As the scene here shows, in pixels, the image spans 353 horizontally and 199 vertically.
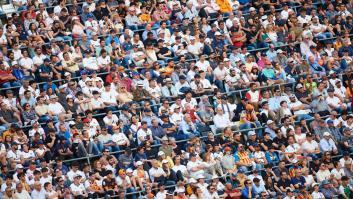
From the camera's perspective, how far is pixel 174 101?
36219 millimetres

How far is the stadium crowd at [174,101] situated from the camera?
33.7 metres

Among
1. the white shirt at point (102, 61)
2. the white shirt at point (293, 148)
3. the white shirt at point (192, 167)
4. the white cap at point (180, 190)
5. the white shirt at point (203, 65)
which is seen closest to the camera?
the white cap at point (180, 190)

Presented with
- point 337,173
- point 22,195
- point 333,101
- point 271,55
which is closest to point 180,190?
point 22,195

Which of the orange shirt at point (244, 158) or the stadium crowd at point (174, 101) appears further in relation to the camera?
the orange shirt at point (244, 158)

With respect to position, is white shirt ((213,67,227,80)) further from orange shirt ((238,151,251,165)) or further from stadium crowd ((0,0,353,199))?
orange shirt ((238,151,251,165))

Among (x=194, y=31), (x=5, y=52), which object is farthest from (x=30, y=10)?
(x=194, y=31)

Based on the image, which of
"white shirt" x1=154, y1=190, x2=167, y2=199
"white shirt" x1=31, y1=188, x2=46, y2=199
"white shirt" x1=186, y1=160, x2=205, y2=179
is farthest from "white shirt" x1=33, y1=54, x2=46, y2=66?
"white shirt" x1=154, y1=190, x2=167, y2=199

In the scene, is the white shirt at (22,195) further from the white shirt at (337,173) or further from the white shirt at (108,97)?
the white shirt at (337,173)

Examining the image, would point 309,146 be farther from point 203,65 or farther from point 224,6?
point 224,6

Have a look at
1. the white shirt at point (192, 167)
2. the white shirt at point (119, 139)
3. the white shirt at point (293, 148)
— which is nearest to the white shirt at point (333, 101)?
the white shirt at point (293, 148)

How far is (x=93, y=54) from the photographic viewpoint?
1444 inches

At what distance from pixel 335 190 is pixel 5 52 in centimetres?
1081

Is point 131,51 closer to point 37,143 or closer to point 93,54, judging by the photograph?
point 93,54

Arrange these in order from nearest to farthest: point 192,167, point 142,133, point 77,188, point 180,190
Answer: point 77,188 < point 180,190 < point 192,167 < point 142,133
